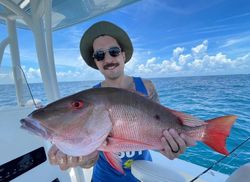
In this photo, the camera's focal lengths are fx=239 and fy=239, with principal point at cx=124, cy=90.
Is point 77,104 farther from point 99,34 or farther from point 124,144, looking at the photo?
point 99,34

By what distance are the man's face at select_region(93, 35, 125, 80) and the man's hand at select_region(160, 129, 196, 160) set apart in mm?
593

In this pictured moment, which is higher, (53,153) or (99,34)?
(99,34)

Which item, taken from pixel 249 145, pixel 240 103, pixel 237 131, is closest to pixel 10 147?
pixel 249 145

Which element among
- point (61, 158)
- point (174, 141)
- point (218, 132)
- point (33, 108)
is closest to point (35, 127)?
point (61, 158)

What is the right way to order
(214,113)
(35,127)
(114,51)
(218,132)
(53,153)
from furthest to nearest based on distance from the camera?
(214,113) → (114,51) → (53,153) → (218,132) → (35,127)

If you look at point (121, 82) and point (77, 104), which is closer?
point (77, 104)

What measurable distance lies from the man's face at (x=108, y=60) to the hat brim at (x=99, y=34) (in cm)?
3

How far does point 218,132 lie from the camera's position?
0.89 m

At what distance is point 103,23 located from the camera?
4.65 feet

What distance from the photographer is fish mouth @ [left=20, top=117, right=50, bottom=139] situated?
2.38 ft

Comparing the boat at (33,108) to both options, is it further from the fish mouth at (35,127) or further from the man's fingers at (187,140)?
the fish mouth at (35,127)

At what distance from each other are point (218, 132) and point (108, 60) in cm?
70

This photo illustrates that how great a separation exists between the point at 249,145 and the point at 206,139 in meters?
6.18

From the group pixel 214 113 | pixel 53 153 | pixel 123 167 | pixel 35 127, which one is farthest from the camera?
pixel 214 113
